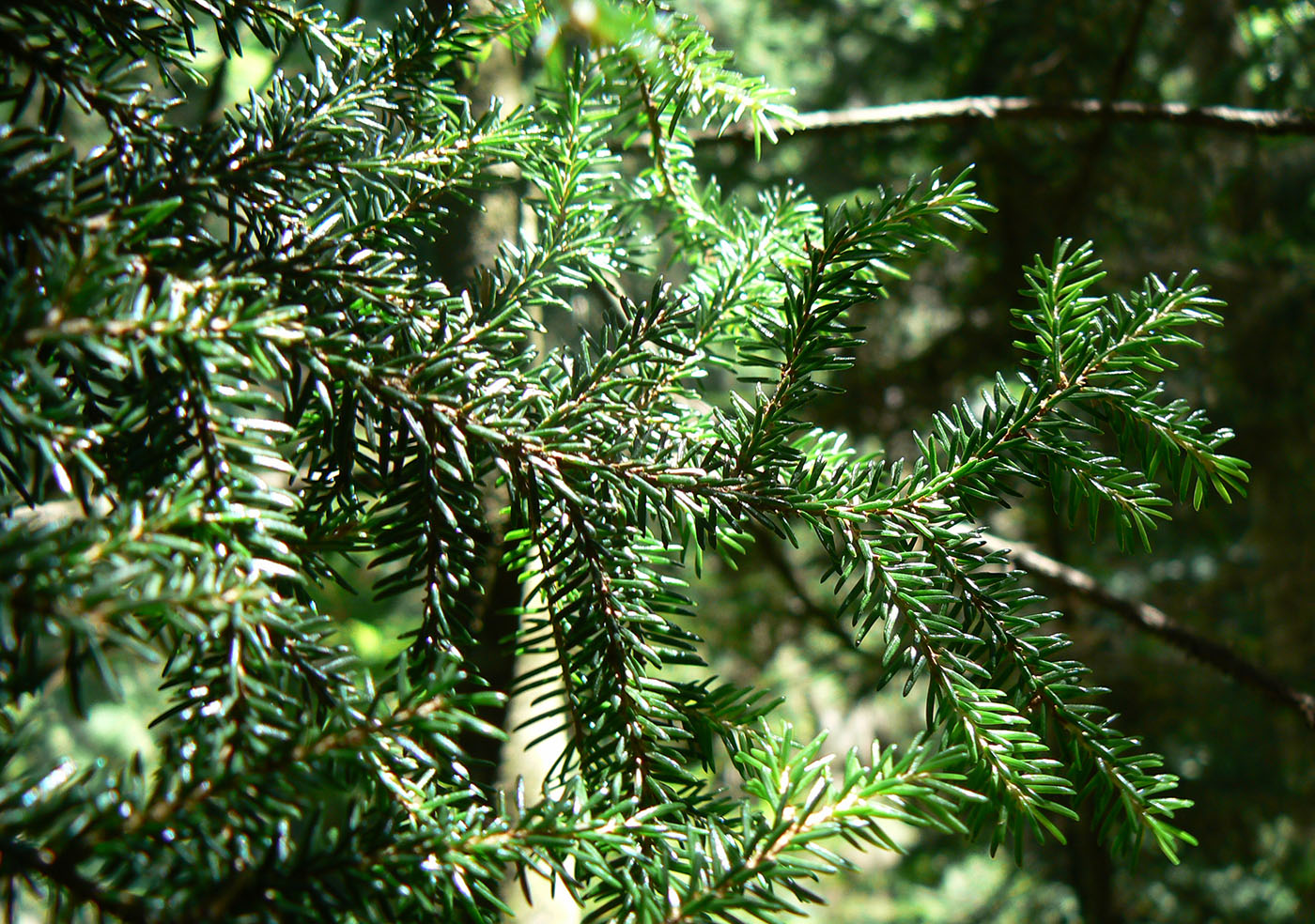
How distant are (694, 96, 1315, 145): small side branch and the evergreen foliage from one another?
2.95 feet

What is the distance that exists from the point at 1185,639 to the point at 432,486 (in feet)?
5.43

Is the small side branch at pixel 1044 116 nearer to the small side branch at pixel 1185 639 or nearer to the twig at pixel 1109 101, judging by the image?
the twig at pixel 1109 101

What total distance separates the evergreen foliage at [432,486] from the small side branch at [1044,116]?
90 cm

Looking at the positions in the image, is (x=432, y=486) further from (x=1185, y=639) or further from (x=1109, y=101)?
(x=1109, y=101)

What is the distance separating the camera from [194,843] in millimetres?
638

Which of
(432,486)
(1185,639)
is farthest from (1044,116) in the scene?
(432,486)

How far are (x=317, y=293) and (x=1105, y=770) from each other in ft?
2.87

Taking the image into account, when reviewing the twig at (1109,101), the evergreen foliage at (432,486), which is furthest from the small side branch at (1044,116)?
the evergreen foliage at (432,486)

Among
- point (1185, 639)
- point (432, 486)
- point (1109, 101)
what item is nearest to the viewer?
point (432, 486)

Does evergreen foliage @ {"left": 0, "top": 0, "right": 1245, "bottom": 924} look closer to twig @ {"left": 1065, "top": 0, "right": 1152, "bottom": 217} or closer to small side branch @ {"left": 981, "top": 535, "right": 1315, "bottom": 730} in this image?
small side branch @ {"left": 981, "top": 535, "right": 1315, "bottom": 730}

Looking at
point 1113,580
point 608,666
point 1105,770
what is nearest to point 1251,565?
point 1113,580

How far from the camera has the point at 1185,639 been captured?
5.57 ft

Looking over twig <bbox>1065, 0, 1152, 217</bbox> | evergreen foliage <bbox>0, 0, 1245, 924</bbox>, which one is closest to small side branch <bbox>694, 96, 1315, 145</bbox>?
twig <bbox>1065, 0, 1152, 217</bbox>

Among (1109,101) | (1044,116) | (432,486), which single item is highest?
(1109,101)
